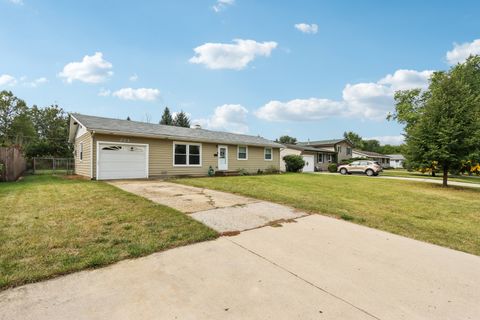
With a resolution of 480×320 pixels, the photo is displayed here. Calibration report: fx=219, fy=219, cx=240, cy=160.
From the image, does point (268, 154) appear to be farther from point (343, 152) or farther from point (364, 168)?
point (343, 152)

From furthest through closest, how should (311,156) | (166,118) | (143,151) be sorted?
(166,118) → (311,156) → (143,151)

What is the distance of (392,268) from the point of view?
2682 mm

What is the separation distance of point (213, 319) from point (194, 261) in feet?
3.40

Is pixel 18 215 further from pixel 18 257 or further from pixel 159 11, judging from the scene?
pixel 159 11

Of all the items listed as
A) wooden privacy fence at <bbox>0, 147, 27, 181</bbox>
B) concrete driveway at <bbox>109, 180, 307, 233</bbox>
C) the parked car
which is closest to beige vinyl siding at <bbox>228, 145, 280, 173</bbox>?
the parked car

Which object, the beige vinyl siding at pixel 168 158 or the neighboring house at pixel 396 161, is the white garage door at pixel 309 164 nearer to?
the beige vinyl siding at pixel 168 158

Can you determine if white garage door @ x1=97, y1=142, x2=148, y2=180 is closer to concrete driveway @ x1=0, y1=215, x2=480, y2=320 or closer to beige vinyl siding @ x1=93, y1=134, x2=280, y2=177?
beige vinyl siding @ x1=93, y1=134, x2=280, y2=177

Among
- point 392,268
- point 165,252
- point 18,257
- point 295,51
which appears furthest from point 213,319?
point 295,51

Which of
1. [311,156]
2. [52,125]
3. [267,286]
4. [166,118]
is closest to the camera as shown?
[267,286]

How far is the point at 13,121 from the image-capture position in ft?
107

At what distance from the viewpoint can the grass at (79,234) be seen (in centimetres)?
247

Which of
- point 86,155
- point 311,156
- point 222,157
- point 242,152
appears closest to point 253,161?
point 242,152

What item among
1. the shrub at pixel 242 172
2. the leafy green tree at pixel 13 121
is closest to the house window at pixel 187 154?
the shrub at pixel 242 172

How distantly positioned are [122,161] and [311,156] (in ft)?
66.8
